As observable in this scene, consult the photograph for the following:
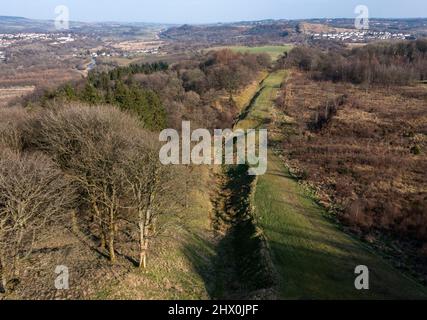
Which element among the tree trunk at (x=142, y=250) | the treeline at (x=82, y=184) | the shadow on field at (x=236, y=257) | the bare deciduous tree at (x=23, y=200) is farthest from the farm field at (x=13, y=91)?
the tree trunk at (x=142, y=250)

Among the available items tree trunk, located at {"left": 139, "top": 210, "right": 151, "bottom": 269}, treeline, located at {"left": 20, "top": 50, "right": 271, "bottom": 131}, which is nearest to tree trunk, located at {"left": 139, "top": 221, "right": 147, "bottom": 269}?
tree trunk, located at {"left": 139, "top": 210, "right": 151, "bottom": 269}

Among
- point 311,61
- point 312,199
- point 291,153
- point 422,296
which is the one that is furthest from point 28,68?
point 422,296

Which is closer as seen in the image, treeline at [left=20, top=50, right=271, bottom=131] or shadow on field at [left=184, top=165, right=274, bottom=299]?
shadow on field at [left=184, top=165, right=274, bottom=299]

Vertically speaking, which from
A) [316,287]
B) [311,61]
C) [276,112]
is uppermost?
[311,61]

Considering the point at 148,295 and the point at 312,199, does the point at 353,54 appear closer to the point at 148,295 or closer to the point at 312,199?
the point at 312,199

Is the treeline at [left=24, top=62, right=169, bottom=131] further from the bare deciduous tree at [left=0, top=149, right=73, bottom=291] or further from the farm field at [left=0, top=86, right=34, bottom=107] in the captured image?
the farm field at [left=0, top=86, right=34, bottom=107]

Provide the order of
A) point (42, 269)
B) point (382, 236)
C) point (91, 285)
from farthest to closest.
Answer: point (382, 236)
point (42, 269)
point (91, 285)

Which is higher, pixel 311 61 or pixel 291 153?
pixel 311 61
